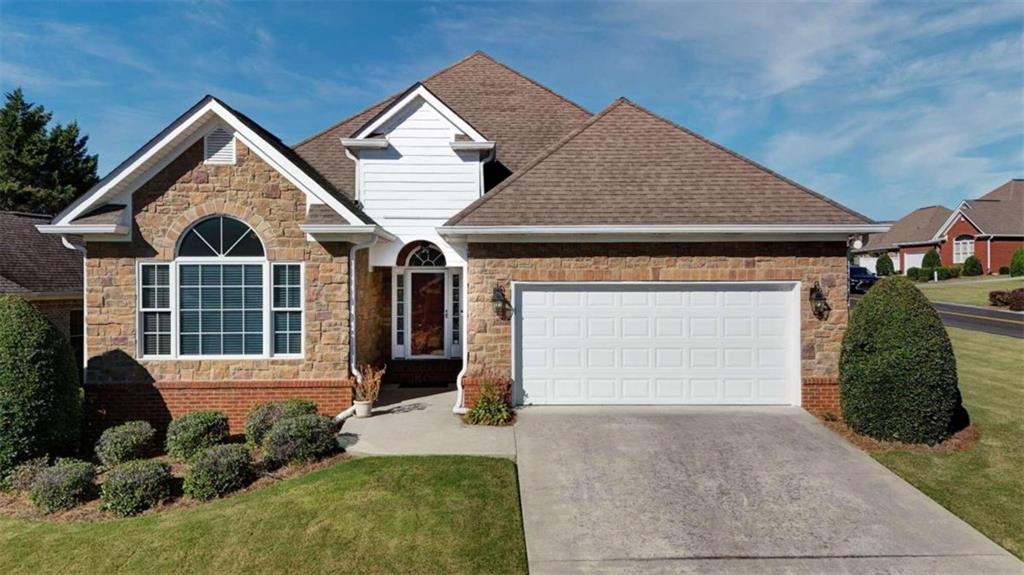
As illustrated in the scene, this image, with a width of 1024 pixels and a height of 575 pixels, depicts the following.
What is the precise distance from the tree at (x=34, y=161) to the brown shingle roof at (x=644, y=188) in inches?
1516

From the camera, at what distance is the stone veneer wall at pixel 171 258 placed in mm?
9938

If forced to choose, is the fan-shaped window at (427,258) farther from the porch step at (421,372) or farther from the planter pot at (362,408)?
the planter pot at (362,408)

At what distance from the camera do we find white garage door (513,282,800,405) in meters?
10.0

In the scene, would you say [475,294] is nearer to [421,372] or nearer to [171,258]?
[421,372]

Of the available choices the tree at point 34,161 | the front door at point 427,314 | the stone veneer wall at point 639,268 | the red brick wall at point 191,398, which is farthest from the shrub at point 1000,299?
the tree at point 34,161

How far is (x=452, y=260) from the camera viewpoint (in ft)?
39.7

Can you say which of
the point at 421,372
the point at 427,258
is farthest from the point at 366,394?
the point at 427,258

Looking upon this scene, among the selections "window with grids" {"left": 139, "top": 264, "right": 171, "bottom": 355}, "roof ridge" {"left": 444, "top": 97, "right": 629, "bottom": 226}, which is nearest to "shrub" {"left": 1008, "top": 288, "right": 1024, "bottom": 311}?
"roof ridge" {"left": 444, "top": 97, "right": 629, "bottom": 226}

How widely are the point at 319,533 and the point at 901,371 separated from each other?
8884 mm

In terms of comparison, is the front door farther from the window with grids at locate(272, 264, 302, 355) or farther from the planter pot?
the window with grids at locate(272, 264, 302, 355)

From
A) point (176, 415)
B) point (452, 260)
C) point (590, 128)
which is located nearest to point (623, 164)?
point (590, 128)

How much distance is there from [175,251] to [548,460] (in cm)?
810

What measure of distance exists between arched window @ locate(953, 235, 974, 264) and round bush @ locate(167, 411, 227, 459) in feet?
178

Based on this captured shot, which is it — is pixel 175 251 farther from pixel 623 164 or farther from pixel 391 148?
pixel 623 164
